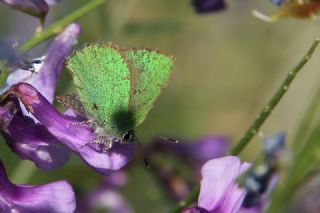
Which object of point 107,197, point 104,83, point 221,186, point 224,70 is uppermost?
point 104,83

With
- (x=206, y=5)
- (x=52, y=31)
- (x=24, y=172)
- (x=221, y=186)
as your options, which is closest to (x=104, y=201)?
(x=24, y=172)

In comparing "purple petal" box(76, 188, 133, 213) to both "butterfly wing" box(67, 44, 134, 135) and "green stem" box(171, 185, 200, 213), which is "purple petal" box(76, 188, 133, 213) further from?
"butterfly wing" box(67, 44, 134, 135)

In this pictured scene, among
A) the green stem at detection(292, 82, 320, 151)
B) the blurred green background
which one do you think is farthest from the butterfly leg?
the blurred green background

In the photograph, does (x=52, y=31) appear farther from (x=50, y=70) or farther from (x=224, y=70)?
(x=224, y=70)

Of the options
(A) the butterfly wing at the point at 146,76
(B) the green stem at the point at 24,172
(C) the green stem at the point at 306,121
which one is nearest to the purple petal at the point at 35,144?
(A) the butterfly wing at the point at 146,76

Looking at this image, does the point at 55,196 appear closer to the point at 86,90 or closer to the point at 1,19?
the point at 86,90
